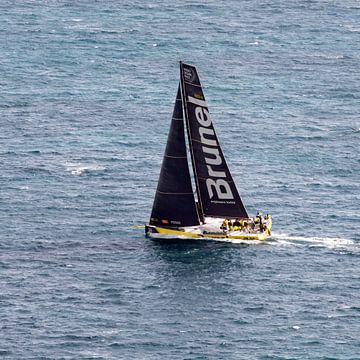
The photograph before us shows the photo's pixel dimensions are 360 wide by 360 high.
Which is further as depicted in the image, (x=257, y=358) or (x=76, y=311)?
(x=76, y=311)

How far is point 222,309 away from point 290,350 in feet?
48.2

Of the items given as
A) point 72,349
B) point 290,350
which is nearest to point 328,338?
point 290,350

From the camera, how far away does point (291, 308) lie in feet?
653

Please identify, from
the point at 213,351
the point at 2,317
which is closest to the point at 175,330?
the point at 213,351

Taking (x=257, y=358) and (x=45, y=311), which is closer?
(x=257, y=358)

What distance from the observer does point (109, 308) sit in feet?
652

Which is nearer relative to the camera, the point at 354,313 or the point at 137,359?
the point at 137,359

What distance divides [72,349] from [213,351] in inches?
668

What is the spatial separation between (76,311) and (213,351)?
20308mm

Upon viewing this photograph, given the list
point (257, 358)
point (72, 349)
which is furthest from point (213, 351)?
point (72, 349)

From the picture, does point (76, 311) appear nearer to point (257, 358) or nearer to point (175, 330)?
point (175, 330)

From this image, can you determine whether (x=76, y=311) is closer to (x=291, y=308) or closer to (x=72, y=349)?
(x=72, y=349)

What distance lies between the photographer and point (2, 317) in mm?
196000

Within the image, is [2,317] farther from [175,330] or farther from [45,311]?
[175,330]
